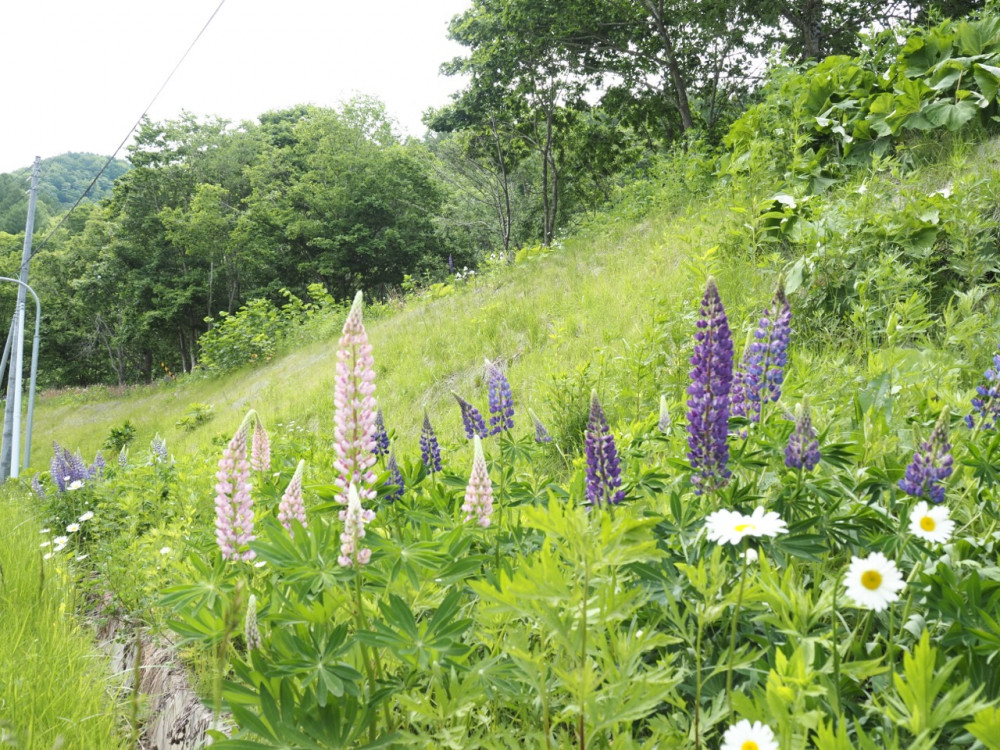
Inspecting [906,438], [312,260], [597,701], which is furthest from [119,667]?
[312,260]

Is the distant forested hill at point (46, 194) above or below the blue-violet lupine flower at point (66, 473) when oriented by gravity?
above

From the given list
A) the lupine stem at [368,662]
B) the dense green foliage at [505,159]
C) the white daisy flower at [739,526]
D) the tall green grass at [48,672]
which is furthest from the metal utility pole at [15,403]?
the white daisy flower at [739,526]

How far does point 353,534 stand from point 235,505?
0.59 metres

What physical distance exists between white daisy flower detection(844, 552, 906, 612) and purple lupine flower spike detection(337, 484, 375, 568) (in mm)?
942

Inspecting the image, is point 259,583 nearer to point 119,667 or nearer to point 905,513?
point 119,667

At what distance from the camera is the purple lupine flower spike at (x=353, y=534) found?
1205mm

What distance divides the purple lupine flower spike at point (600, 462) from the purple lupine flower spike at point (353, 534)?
1.86 ft

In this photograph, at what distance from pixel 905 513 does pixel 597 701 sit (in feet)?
2.58

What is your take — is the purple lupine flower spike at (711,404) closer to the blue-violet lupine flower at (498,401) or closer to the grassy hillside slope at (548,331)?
the blue-violet lupine flower at (498,401)

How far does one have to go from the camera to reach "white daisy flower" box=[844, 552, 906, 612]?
92cm

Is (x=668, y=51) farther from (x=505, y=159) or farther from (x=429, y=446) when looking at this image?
(x=429, y=446)

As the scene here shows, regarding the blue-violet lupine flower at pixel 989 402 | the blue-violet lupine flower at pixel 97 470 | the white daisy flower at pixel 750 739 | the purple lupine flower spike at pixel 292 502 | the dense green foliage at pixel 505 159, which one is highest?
the dense green foliage at pixel 505 159

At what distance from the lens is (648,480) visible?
5.49 ft

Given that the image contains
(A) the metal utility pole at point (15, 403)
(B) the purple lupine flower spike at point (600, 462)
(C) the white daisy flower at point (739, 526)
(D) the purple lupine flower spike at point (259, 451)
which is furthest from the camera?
(A) the metal utility pole at point (15, 403)
